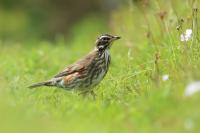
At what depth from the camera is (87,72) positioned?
1337cm

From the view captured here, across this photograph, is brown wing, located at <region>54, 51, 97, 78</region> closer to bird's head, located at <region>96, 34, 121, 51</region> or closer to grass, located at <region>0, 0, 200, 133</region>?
bird's head, located at <region>96, 34, 121, 51</region>

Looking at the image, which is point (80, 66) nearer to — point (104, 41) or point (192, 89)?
point (104, 41)

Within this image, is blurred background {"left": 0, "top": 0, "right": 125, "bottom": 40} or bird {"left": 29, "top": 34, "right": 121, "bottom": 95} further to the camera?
blurred background {"left": 0, "top": 0, "right": 125, "bottom": 40}

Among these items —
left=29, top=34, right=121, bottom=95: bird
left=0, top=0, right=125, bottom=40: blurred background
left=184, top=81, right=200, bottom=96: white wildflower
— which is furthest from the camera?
left=0, top=0, right=125, bottom=40: blurred background

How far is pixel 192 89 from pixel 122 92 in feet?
7.24

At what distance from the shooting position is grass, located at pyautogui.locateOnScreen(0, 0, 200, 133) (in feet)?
32.3

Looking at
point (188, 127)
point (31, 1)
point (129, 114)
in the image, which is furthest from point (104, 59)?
point (31, 1)

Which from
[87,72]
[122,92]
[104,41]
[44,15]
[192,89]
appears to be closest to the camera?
[192,89]

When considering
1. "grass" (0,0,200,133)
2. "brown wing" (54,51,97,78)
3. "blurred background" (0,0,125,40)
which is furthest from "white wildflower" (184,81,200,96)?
"blurred background" (0,0,125,40)

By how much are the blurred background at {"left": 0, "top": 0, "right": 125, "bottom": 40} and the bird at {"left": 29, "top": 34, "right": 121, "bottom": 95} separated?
43.9 ft

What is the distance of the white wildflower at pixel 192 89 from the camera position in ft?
32.3

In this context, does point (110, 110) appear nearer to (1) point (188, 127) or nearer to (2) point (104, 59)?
(1) point (188, 127)

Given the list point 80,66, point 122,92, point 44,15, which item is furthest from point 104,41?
point 44,15

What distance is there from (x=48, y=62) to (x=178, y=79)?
561 cm
